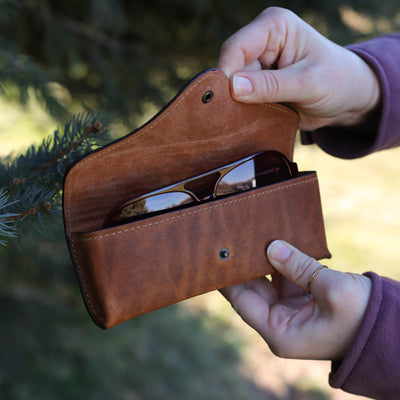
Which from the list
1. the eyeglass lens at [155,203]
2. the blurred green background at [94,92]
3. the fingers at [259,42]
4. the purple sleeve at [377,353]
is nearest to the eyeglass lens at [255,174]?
the eyeglass lens at [155,203]

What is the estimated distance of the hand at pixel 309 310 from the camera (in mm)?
976

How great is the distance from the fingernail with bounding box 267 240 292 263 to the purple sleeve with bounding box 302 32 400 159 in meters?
0.62

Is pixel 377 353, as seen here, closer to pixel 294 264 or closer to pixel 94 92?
pixel 294 264

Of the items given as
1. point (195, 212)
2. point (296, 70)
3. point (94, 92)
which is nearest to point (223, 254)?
point (195, 212)

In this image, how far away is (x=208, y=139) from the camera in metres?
1.06

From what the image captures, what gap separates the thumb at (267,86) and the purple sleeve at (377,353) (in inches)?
23.2

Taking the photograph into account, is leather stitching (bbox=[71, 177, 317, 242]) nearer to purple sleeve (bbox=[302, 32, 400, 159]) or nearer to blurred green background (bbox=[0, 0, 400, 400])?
purple sleeve (bbox=[302, 32, 400, 159])

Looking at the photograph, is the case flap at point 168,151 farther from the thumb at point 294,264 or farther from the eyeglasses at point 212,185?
the thumb at point 294,264

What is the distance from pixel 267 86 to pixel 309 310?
64 centimetres

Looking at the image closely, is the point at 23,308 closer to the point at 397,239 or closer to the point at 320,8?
the point at 320,8

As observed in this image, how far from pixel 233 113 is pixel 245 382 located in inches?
103

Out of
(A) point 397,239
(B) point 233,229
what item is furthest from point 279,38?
(A) point 397,239

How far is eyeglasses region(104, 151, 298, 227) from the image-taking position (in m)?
0.96

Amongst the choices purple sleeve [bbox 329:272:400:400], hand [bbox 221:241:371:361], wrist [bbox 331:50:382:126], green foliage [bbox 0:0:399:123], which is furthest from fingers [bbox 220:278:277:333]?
green foliage [bbox 0:0:399:123]
